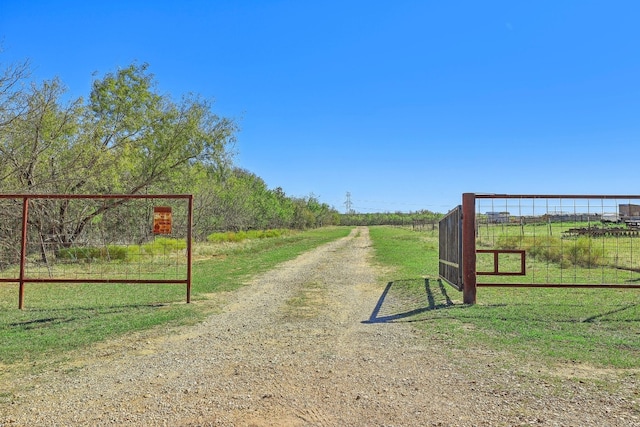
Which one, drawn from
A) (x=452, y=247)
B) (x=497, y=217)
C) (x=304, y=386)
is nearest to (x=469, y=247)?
(x=497, y=217)

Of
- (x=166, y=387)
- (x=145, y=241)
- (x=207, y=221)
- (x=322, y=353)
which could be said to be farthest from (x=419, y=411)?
(x=207, y=221)

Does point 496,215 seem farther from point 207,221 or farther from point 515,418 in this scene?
point 207,221

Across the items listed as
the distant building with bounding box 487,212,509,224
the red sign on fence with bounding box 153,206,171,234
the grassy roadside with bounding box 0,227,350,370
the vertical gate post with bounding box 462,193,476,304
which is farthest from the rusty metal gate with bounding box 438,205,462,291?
the red sign on fence with bounding box 153,206,171,234

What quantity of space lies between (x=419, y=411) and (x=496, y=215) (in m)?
5.59

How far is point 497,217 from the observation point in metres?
8.32

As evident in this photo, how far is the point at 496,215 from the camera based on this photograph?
327 inches

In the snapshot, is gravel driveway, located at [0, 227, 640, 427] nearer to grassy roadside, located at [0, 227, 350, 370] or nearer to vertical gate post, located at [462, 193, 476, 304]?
grassy roadside, located at [0, 227, 350, 370]

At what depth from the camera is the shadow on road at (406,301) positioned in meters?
7.42

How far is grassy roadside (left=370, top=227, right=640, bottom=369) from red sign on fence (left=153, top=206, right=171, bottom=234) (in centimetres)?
447

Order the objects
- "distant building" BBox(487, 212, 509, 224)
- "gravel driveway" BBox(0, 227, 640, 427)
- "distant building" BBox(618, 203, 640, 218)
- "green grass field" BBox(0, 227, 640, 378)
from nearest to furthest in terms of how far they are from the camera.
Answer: "gravel driveway" BBox(0, 227, 640, 427) → "green grass field" BBox(0, 227, 640, 378) → "distant building" BBox(618, 203, 640, 218) → "distant building" BBox(487, 212, 509, 224)

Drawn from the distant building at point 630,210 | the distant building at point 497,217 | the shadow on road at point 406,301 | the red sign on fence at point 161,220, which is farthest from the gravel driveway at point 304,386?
the distant building at point 630,210

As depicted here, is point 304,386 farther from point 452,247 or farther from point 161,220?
point 452,247

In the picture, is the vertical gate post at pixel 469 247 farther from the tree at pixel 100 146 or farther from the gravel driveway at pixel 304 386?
the tree at pixel 100 146

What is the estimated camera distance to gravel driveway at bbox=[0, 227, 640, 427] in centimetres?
341
